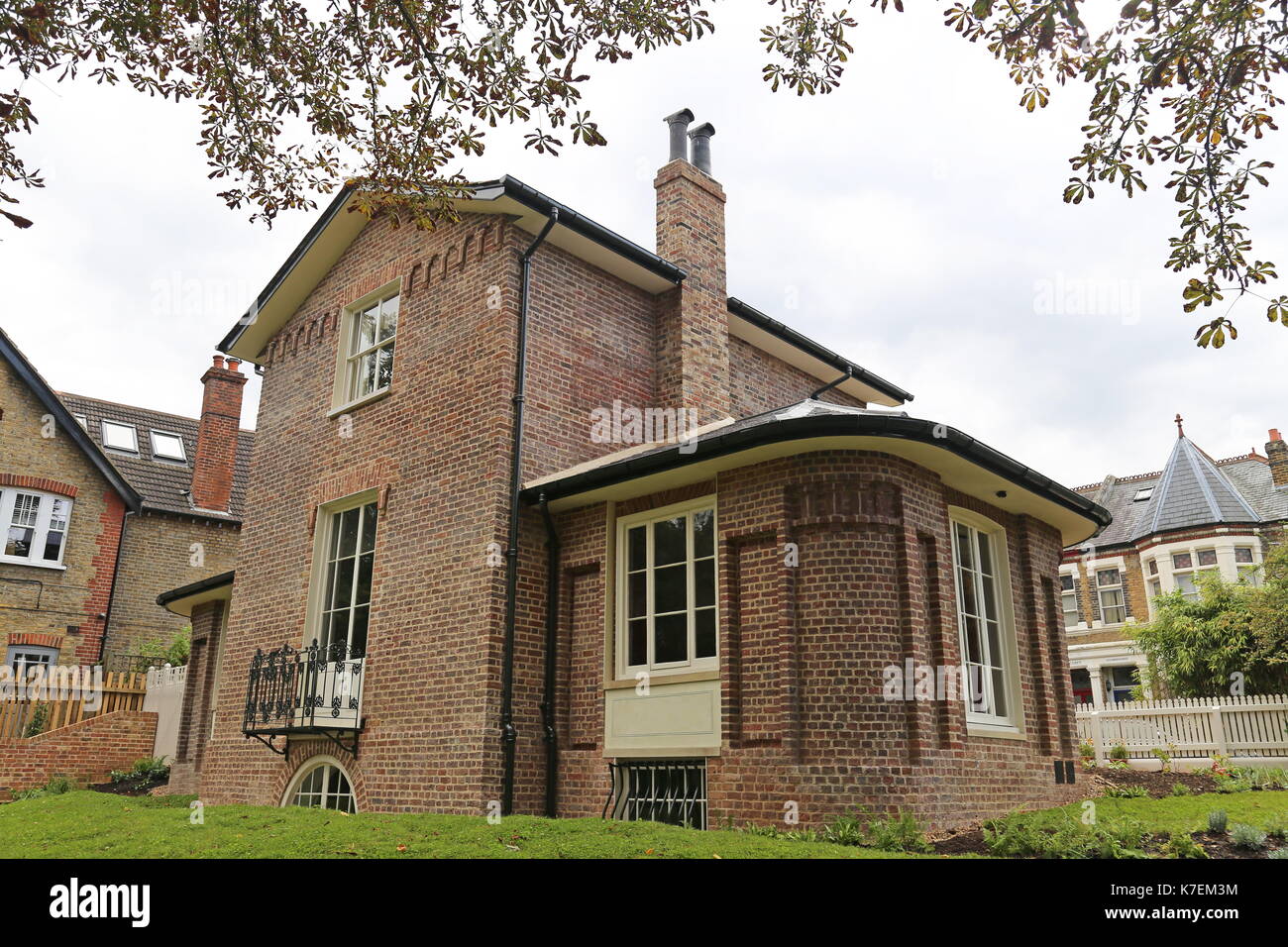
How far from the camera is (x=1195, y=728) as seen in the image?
17.0 metres

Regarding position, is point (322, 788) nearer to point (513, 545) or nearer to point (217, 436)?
point (513, 545)

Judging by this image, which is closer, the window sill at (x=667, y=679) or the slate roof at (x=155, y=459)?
the window sill at (x=667, y=679)

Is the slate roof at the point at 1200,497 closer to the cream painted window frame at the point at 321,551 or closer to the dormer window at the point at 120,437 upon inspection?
the cream painted window frame at the point at 321,551

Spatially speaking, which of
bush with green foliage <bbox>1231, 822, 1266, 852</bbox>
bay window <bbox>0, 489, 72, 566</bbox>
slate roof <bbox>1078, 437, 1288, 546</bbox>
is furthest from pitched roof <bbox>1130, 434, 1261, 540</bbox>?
bay window <bbox>0, 489, 72, 566</bbox>

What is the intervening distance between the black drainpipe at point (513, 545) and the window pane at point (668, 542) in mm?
1537

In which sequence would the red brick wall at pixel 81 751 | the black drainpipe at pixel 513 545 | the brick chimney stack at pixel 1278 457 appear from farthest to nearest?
1. the brick chimney stack at pixel 1278 457
2. the red brick wall at pixel 81 751
3. the black drainpipe at pixel 513 545

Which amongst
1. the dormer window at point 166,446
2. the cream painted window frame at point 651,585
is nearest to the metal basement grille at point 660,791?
the cream painted window frame at point 651,585

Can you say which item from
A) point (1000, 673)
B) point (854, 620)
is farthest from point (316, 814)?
point (1000, 673)

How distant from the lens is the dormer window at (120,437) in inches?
1033

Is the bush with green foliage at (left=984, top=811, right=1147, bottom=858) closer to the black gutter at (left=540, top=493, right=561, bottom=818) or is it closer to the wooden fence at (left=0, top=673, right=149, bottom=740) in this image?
the black gutter at (left=540, top=493, right=561, bottom=818)

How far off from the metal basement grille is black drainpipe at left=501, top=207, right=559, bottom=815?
103cm

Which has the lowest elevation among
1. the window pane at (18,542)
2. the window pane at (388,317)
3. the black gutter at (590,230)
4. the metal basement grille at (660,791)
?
the metal basement grille at (660,791)

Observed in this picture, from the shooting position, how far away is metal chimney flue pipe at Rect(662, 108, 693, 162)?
1405cm

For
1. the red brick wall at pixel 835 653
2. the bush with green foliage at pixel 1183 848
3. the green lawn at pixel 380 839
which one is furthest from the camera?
the red brick wall at pixel 835 653
